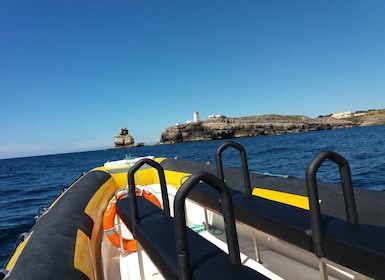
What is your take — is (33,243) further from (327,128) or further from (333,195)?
(327,128)

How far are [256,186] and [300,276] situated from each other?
1281 millimetres

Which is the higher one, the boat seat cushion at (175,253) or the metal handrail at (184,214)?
the metal handrail at (184,214)

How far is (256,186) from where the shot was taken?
387 cm

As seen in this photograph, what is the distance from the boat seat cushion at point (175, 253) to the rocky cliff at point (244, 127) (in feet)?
300

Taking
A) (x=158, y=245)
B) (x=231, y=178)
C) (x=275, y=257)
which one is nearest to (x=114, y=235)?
(x=231, y=178)

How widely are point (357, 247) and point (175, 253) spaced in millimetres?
956

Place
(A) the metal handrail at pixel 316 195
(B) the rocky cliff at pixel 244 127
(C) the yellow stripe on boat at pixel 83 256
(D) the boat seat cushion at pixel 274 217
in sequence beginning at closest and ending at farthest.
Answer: (A) the metal handrail at pixel 316 195, (D) the boat seat cushion at pixel 274 217, (C) the yellow stripe on boat at pixel 83 256, (B) the rocky cliff at pixel 244 127

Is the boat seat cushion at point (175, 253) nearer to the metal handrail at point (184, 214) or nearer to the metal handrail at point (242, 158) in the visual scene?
the metal handrail at point (184, 214)

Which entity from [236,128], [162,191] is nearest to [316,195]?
[162,191]

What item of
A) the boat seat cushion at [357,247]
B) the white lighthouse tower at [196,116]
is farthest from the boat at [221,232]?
the white lighthouse tower at [196,116]

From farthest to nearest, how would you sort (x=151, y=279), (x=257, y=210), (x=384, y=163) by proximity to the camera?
(x=384, y=163) < (x=151, y=279) < (x=257, y=210)

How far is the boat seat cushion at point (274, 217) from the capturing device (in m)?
1.75

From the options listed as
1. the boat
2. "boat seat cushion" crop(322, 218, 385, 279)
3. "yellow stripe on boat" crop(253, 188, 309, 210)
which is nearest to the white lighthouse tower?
the boat

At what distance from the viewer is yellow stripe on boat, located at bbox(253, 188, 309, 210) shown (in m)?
3.03
